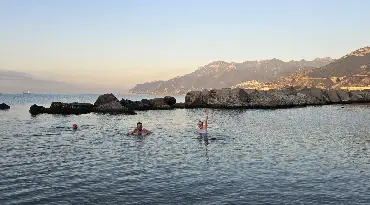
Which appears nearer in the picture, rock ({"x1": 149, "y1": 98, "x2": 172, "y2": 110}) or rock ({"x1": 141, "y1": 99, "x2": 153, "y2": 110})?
rock ({"x1": 141, "y1": 99, "x2": 153, "y2": 110})

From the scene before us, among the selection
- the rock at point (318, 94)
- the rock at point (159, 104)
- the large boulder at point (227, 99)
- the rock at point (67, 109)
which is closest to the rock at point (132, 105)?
the rock at point (159, 104)

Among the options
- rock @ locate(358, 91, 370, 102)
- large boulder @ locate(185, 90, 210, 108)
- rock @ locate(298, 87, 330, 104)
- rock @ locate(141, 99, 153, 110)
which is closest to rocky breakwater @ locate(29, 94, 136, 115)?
rock @ locate(141, 99, 153, 110)

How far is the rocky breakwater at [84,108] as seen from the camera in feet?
314

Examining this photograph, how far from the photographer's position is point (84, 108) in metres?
99.8

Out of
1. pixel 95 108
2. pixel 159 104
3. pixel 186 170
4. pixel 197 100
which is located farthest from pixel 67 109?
pixel 186 170

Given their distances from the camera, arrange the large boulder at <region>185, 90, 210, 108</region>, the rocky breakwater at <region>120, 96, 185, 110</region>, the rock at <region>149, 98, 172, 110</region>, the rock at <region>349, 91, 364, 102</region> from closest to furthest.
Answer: the rocky breakwater at <region>120, 96, 185, 110</region>, the rock at <region>149, 98, 172, 110</region>, the large boulder at <region>185, 90, 210, 108</region>, the rock at <region>349, 91, 364, 102</region>

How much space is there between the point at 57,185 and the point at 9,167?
26.0ft

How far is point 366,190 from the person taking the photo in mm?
21469

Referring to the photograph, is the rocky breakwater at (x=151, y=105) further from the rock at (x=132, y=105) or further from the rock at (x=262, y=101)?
the rock at (x=262, y=101)

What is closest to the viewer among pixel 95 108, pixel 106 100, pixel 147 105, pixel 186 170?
pixel 186 170

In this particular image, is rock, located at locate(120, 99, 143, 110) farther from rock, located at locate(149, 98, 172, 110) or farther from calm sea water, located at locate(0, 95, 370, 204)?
calm sea water, located at locate(0, 95, 370, 204)

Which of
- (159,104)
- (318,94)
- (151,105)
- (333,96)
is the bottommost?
(151,105)

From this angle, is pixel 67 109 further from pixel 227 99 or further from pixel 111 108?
pixel 227 99

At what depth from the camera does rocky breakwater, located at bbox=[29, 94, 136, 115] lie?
95750 millimetres
